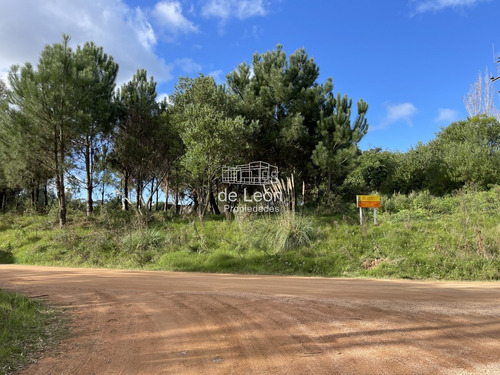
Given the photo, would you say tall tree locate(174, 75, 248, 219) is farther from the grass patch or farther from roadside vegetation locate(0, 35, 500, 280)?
the grass patch

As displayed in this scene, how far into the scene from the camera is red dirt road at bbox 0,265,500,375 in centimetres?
344

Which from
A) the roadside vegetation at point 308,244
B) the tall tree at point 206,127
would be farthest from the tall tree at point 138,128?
the roadside vegetation at point 308,244

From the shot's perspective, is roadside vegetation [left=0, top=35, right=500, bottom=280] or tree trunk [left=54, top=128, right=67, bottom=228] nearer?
roadside vegetation [left=0, top=35, right=500, bottom=280]

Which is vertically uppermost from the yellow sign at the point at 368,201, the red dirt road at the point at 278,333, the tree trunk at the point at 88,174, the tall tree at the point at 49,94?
the tall tree at the point at 49,94

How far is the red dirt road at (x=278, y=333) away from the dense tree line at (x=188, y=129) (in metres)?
11.7

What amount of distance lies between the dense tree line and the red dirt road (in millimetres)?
11666

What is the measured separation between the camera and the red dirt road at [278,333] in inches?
135

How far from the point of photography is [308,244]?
13469 millimetres

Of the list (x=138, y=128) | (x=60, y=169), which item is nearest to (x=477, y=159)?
(x=138, y=128)

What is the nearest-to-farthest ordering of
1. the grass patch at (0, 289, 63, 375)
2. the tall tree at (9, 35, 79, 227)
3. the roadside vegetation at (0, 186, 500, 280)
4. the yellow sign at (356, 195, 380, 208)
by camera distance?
the grass patch at (0, 289, 63, 375) < the roadside vegetation at (0, 186, 500, 280) < the yellow sign at (356, 195, 380, 208) < the tall tree at (9, 35, 79, 227)

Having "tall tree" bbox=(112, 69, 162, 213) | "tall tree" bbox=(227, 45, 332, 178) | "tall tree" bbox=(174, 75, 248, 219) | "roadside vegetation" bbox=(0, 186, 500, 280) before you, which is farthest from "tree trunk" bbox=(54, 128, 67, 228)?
"tall tree" bbox=(227, 45, 332, 178)

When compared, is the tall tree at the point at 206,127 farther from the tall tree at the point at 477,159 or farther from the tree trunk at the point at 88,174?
the tall tree at the point at 477,159

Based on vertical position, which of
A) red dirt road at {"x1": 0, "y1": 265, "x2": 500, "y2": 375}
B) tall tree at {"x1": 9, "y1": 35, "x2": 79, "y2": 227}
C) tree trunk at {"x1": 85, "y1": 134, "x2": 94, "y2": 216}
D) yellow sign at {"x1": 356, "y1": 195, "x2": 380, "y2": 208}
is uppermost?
tall tree at {"x1": 9, "y1": 35, "x2": 79, "y2": 227}

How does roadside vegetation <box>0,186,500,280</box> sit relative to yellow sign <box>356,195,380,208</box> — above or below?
below
